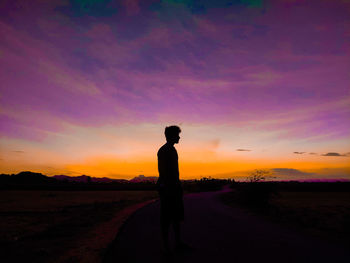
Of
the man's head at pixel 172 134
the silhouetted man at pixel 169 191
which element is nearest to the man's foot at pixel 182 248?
the silhouetted man at pixel 169 191

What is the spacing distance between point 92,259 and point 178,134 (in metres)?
2.70

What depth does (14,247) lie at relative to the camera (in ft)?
22.9

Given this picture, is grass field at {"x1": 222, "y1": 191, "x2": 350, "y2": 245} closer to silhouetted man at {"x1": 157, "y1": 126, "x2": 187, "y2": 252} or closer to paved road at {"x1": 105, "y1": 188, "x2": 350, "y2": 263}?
paved road at {"x1": 105, "y1": 188, "x2": 350, "y2": 263}

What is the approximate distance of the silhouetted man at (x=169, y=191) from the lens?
5.10 meters

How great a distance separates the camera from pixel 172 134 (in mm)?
5434

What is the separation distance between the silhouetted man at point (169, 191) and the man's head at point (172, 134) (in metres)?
0.15

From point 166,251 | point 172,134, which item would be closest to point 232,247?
point 166,251

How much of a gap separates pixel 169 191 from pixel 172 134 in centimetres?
110

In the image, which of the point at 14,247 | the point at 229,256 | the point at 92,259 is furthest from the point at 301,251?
the point at 14,247

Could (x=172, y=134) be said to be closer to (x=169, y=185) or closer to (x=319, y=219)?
(x=169, y=185)

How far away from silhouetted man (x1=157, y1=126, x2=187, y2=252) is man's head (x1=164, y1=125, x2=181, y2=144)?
6.0 inches

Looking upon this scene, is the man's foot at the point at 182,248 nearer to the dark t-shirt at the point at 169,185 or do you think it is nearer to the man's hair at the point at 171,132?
the dark t-shirt at the point at 169,185

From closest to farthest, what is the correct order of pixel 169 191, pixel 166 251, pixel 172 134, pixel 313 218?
pixel 166 251 < pixel 169 191 < pixel 172 134 < pixel 313 218

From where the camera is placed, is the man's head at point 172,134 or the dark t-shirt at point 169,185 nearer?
the dark t-shirt at point 169,185
